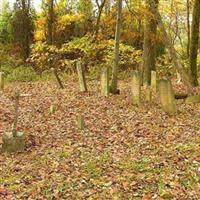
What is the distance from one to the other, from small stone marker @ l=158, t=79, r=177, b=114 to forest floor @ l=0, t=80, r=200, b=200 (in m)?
0.21

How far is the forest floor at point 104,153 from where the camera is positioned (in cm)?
723

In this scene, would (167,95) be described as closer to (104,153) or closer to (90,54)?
(104,153)

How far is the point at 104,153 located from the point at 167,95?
396cm

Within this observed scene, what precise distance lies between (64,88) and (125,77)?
6.13m

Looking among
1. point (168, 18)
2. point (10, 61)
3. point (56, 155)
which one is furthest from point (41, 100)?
point (168, 18)

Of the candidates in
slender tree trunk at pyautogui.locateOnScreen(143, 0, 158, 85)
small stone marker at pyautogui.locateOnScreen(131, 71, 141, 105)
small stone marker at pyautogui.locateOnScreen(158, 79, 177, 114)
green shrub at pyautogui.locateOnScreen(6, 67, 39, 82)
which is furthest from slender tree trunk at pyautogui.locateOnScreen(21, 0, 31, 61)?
small stone marker at pyautogui.locateOnScreen(158, 79, 177, 114)

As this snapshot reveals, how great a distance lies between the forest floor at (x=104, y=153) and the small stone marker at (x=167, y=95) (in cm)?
21

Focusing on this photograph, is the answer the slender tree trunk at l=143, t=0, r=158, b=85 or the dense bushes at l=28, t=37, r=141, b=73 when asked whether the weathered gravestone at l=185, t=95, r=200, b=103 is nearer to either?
the slender tree trunk at l=143, t=0, r=158, b=85

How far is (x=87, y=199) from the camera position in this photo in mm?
6883

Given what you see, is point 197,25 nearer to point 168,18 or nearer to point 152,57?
point 152,57

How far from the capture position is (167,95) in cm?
1250

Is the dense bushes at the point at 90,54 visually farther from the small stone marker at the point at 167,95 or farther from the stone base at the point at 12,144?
the stone base at the point at 12,144

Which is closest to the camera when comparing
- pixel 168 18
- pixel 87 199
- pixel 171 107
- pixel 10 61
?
pixel 87 199

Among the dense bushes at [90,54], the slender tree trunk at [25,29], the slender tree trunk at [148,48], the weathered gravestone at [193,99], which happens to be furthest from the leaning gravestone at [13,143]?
the slender tree trunk at [25,29]
